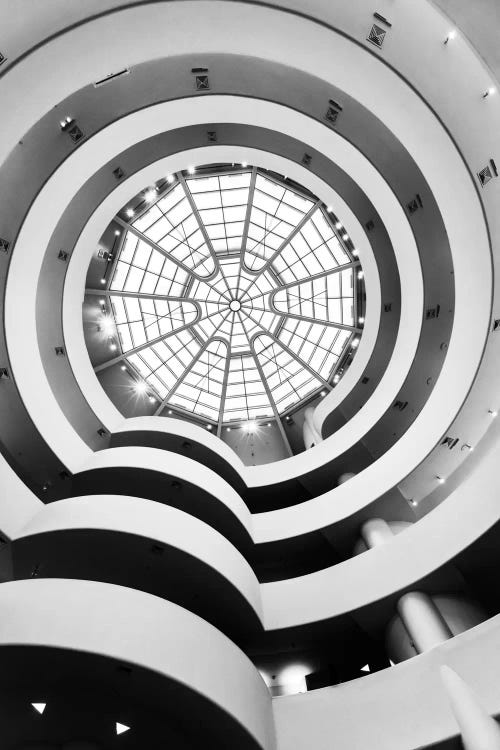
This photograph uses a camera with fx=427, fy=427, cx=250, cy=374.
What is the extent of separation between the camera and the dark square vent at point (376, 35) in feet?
28.3

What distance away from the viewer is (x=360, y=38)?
9.02 meters

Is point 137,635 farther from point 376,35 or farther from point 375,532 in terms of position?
point 376,35

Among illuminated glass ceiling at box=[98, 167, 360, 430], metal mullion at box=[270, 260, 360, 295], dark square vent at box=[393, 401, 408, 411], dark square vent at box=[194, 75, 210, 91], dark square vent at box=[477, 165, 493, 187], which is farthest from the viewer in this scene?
metal mullion at box=[270, 260, 360, 295]

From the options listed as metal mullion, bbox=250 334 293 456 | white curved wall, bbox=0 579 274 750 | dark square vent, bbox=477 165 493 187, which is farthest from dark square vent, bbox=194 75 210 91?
white curved wall, bbox=0 579 274 750

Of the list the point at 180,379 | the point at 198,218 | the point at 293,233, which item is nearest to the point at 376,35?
the point at 293,233

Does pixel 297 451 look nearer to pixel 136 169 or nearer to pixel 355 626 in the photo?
pixel 355 626

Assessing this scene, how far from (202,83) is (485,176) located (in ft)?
25.7

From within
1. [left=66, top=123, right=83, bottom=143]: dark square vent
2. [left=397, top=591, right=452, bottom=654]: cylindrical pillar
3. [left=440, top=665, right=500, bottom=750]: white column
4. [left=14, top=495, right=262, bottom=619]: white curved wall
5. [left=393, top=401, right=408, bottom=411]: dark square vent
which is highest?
[left=66, top=123, right=83, bottom=143]: dark square vent

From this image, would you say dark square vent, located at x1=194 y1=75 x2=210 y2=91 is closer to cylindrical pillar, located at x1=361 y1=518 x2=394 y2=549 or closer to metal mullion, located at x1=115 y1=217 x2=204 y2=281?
metal mullion, located at x1=115 y1=217 x2=204 y2=281

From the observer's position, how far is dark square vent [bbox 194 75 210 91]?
38.0ft

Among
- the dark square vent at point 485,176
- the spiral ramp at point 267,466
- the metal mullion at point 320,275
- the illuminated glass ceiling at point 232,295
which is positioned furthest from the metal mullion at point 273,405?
the dark square vent at point 485,176

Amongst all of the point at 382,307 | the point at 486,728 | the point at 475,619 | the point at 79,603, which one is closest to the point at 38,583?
the point at 79,603

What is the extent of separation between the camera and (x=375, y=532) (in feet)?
44.2

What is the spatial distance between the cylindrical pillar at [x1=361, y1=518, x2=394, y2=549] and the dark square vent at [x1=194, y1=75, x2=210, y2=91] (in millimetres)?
14044
